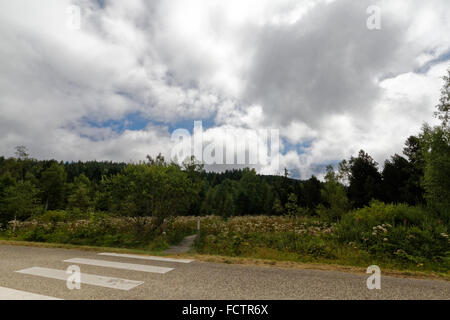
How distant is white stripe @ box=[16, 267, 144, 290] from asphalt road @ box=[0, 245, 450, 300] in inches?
0.8

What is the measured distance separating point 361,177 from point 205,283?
34.6m

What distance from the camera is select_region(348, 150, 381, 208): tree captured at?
3075cm

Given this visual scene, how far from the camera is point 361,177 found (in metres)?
32.3

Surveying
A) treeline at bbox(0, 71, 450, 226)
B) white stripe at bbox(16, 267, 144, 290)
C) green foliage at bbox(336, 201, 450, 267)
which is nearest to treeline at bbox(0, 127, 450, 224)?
treeline at bbox(0, 71, 450, 226)

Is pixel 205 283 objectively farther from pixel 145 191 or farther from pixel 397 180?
pixel 397 180

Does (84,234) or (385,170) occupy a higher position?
(385,170)

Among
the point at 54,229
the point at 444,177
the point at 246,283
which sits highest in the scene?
the point at 444,177

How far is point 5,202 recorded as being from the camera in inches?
829

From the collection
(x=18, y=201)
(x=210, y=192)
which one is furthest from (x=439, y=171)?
(x=210, y=192)

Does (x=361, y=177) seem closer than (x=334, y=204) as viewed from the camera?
No

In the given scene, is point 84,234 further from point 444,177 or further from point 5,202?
point 444,177

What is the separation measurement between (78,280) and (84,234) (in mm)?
9323

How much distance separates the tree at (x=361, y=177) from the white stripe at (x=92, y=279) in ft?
109
